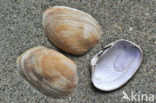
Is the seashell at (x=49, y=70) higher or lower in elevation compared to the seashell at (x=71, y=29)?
lower

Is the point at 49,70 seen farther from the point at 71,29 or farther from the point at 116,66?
the point at 116,66

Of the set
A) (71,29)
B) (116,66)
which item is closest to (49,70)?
(71,29)

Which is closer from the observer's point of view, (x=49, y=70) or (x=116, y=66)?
(x=49, y=70)

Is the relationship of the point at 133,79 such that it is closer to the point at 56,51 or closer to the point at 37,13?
the point at 56,51

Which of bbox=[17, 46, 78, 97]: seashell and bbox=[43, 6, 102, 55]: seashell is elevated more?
bbox=[43, 6, 102, 55]: seashell

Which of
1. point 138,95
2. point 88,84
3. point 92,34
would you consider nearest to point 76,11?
point 92,34
